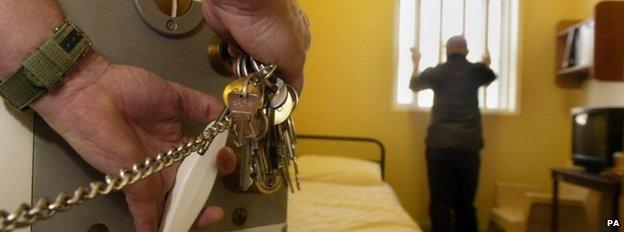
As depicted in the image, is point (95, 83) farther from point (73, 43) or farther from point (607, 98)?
point (607, 98)

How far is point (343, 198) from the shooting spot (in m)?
0.93

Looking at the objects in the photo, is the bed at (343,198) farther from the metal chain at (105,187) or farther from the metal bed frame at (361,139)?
the metal chain at (105,187)

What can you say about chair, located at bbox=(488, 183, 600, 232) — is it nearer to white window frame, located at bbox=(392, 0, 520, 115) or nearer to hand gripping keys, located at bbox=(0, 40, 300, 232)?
white window frame, located at bbox=(392, 0, 520, 115)

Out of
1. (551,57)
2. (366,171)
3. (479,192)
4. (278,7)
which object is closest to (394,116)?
(366,171)

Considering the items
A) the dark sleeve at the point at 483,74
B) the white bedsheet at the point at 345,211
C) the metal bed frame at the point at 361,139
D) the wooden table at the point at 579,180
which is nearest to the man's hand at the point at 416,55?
the dark sleeve at the point at 483,74

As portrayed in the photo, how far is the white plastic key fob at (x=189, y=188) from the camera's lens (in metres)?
0.20

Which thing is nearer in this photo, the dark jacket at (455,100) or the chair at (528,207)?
the dark jacket at (455,100)

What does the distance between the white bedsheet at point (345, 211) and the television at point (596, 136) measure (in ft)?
1.76

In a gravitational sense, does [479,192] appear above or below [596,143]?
below

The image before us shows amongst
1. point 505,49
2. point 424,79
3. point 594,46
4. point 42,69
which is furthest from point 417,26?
point 42,69

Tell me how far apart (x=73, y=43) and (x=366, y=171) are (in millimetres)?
1112

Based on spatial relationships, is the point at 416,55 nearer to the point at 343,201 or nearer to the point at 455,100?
the point at 455,100

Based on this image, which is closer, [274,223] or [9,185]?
[9,185]

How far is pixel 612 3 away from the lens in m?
0.87
